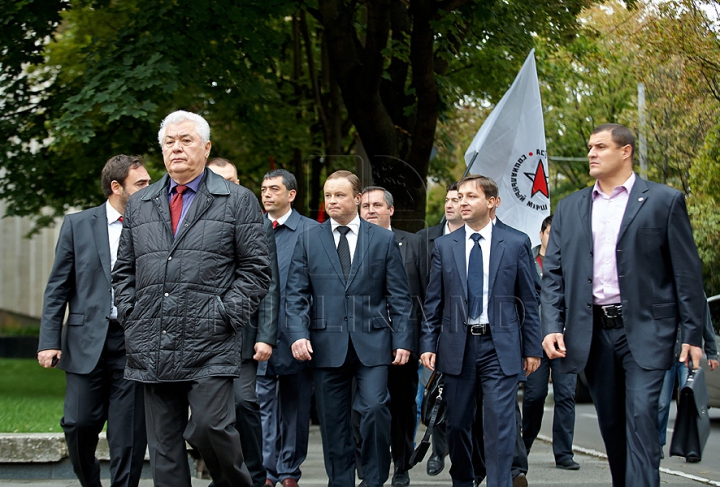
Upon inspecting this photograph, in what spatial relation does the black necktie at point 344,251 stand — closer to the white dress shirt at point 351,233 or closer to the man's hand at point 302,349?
the white dress shirt at point 351,233

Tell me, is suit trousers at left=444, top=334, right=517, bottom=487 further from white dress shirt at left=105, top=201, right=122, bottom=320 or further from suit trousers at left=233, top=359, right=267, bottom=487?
white dress shirt at left=105, top=201, right=122, bottom=320

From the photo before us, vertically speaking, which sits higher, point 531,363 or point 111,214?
point 111,214

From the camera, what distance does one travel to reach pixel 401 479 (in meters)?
7.72

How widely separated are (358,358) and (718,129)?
47.6ft

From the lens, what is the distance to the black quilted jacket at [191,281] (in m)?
5.06

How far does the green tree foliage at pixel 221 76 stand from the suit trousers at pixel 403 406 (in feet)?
16.2

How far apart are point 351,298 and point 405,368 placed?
1.24 m

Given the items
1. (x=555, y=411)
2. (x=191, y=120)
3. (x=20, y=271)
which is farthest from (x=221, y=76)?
(x=20, y=271)

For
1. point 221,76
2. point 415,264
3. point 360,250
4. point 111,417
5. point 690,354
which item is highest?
point 221,76

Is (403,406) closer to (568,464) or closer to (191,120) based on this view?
(568,464)

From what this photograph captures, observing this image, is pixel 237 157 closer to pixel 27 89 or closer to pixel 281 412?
pixel 27 89

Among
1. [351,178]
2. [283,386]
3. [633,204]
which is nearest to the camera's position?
[633,204]

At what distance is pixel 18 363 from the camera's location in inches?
793

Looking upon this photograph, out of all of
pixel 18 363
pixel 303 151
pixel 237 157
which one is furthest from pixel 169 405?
pixel 18 363
